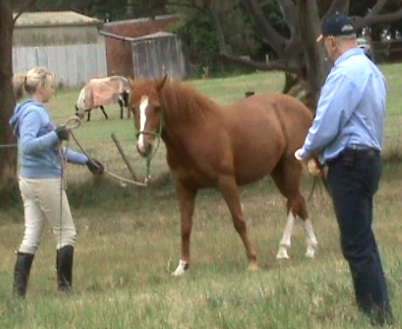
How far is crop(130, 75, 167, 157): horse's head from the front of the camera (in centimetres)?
1190

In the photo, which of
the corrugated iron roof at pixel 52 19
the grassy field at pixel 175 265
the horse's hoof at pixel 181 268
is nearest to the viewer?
the grassy field at pixel 175 265

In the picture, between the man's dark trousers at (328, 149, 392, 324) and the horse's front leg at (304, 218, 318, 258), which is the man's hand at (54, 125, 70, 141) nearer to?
the man's dark trousers at (328, 149, 392, 324)

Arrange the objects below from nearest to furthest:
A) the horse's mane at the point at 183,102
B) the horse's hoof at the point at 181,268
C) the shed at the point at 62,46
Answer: the horse's mane at the point at 183,102 → the horse's hoof at the point at 181,268 → the shed at the point at 62,46

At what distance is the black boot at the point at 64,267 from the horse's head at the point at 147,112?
142 centimetres

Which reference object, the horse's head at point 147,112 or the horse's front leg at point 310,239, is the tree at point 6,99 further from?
the horse's head at point 147,112

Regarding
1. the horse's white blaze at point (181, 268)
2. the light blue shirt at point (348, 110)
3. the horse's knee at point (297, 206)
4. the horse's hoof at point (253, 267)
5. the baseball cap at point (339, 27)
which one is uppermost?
the baseball cap at point (339, 27)

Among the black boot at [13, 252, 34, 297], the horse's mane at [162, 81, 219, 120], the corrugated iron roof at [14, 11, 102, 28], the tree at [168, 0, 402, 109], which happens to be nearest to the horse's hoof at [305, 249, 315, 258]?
the horse's mane at [162, 81, 219, 120]

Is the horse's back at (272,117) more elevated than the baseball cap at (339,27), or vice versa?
the baseball cap at (339,27)

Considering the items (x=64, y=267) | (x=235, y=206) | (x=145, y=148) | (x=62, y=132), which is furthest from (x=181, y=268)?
(x=62, y=132)

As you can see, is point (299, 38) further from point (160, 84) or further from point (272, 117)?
point (160, 84)

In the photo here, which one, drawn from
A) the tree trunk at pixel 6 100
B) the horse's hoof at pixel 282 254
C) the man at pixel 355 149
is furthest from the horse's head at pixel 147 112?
the tree trunk at pixel 6 100

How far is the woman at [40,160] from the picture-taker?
1042 centimetres

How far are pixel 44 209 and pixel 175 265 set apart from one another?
3075 millimetres

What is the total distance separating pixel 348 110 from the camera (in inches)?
282
